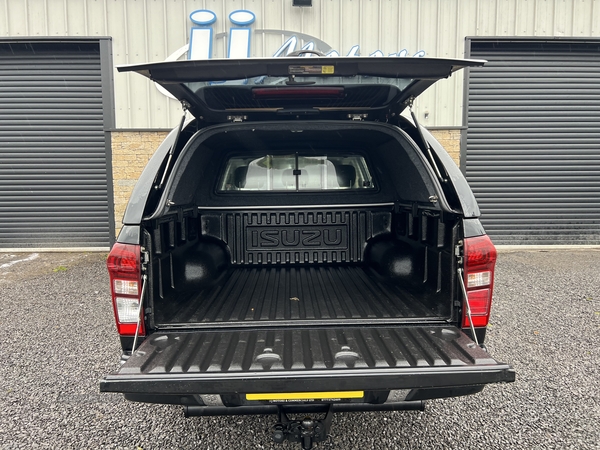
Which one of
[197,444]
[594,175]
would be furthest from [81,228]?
[594,175]

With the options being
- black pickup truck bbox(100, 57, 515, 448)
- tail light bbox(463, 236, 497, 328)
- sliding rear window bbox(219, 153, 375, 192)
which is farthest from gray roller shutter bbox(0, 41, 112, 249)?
tail light bbox(463, 236, 497, 328)

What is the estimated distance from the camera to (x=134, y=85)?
7438 millimetres

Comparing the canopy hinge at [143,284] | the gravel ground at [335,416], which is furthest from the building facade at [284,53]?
the canopy hinge at [143,284]

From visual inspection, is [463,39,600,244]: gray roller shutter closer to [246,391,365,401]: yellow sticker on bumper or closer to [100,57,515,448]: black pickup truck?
[100,57,515,448]: black pickup truck

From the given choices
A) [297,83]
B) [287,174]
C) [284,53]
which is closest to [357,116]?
[297,83]

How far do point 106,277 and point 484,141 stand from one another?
313 inches

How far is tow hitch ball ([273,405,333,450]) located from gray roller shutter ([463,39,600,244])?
767 centimetres

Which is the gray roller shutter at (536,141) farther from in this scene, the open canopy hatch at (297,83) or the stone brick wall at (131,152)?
the open canopy hatch at (297,83)

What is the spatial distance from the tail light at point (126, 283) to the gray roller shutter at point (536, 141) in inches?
305

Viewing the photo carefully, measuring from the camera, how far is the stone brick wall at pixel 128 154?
295 inches

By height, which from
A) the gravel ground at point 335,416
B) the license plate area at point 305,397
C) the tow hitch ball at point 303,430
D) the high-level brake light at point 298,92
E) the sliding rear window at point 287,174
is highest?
the high-level brake light at point 298,92

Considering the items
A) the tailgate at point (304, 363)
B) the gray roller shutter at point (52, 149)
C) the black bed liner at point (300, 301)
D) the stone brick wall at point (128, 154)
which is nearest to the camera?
the tailgate at point (304, 363)

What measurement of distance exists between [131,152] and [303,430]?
7.15m

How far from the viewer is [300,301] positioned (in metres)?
2.76
